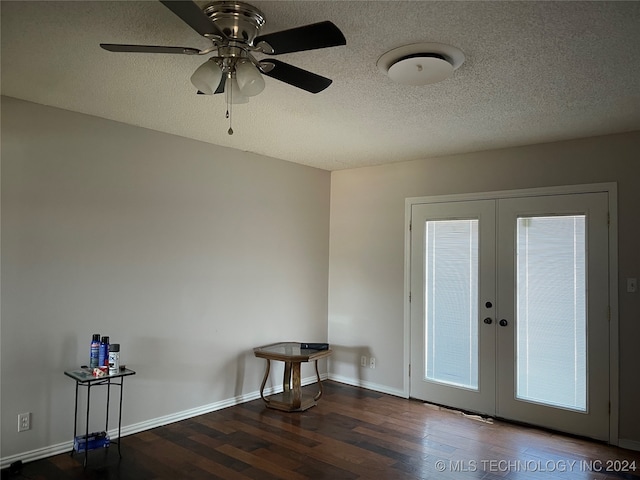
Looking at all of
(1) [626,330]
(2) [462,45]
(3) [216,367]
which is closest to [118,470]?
(3) [216,367]

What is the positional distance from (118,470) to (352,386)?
106 inches

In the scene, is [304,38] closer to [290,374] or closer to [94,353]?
[94,353]

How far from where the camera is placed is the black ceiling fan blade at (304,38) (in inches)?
66.4

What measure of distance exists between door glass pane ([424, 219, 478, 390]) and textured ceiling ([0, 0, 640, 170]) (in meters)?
0.86

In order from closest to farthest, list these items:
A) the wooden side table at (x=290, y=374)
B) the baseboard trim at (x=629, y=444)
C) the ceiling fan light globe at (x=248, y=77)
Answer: the ceiling fan light globe at (x=248, y=77) → the baseboard trim at (x=629, y=444) → the wooden side table at (x=290, y=374)

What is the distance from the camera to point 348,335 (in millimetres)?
5273

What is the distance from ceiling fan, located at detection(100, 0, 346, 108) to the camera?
1.78 m

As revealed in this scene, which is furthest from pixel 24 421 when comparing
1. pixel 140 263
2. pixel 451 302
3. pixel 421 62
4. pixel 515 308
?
pixel 515 308

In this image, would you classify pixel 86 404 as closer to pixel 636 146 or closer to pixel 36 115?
pixel 36 115

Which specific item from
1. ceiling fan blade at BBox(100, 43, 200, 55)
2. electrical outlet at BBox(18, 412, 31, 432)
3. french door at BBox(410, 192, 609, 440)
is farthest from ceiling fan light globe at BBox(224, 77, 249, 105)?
french door at BBox(410, 192, 609, 440)

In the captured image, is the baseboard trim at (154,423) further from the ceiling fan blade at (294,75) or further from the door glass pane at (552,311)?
the ceiling fan blade at (294,75)

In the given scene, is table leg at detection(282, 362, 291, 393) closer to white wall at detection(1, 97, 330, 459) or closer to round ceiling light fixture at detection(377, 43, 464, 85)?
white wall at detection(1, 97, 330, 459)

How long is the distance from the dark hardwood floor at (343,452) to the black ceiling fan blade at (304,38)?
8.27 feet

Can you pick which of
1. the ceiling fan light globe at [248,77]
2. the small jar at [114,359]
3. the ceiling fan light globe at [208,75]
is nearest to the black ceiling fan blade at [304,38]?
the ceiling fan light globe at [248,77]
